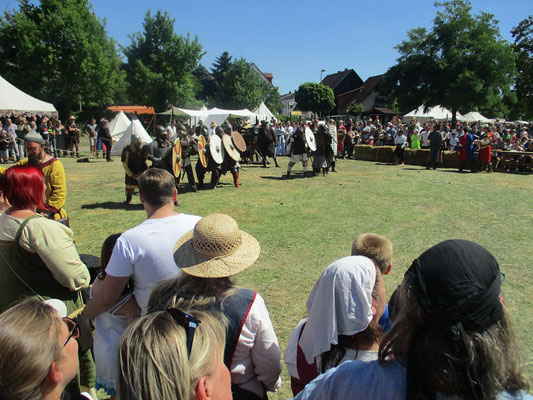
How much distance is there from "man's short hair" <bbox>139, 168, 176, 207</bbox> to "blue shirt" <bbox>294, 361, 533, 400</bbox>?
1965mm

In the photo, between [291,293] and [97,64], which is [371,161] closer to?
[291,293]

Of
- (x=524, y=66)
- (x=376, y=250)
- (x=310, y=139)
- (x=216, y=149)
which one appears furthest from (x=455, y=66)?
(x=376, y=250)

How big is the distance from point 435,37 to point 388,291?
144ft

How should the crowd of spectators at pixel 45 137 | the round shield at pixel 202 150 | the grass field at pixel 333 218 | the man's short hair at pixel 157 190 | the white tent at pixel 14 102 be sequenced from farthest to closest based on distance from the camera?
the white tent at pixel 14 102
the crowd of spectators at pixel 45 137
the round shield at pixel 202 150
the grass field at pixel 333 218
the man's short hair at pixel 157 190

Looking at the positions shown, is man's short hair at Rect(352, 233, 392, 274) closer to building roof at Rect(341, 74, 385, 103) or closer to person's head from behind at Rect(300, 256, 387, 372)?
person's head from behind at Rect(300, 256, 387, 372)

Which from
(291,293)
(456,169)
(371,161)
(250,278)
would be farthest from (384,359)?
(371,161)

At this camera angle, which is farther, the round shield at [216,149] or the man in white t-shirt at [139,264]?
the round shield at [216,149]

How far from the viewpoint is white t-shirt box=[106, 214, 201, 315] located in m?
2.26

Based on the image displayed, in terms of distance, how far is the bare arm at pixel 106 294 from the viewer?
2.26m

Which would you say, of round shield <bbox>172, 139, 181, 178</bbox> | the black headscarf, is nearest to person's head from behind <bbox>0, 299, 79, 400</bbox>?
the black headscarf

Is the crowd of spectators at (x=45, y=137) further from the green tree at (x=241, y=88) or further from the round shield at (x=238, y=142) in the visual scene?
the green tree at (x=241, y=88)

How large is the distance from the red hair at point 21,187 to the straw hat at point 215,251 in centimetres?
143

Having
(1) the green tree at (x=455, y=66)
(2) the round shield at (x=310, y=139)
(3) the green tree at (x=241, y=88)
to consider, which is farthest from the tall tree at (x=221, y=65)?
(2) the round shield at (x=310, y=139)

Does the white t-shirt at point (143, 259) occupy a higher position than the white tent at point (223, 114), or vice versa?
the white tent at point (223, 114)
